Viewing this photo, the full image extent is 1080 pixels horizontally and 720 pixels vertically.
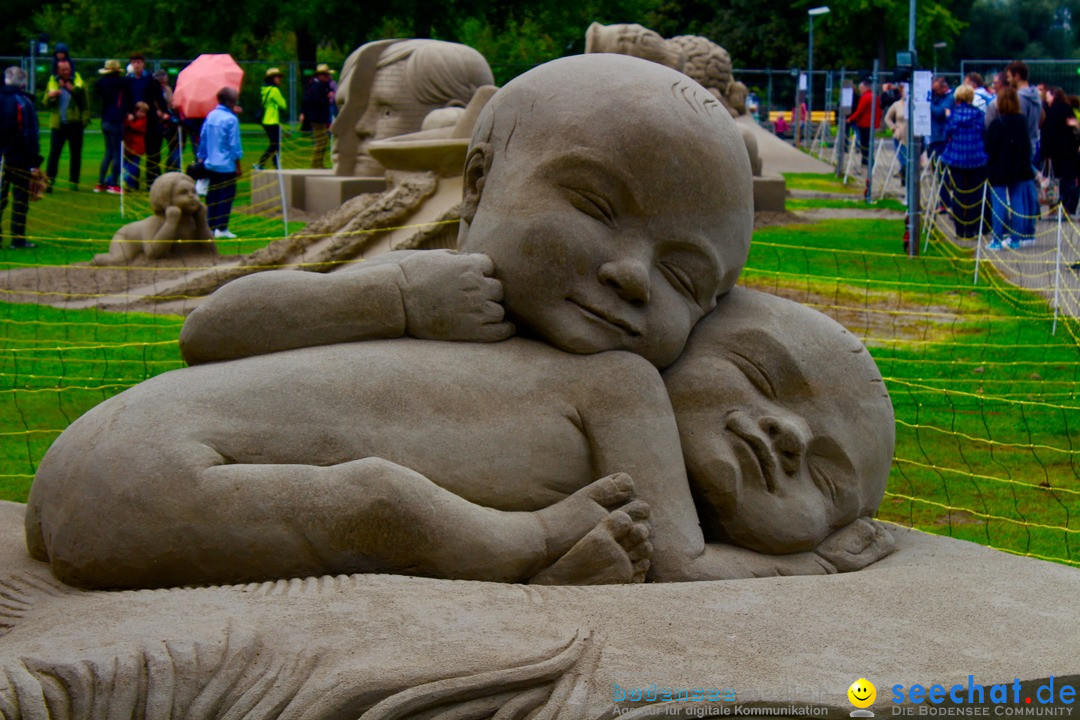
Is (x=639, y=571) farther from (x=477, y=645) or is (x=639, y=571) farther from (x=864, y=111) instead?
(x=864, y=111)

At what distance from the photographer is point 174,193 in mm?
12781

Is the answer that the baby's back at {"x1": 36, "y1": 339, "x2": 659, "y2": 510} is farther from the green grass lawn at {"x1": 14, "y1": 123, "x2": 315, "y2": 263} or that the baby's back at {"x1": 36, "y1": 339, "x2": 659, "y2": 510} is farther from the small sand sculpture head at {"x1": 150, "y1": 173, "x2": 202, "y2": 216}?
the small sand sculpture head at {"x1": 150, "y1": 173, "x2": 202, "y2": 216}

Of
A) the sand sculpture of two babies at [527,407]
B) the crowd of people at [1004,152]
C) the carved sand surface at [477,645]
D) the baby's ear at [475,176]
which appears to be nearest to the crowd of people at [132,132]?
the crowd of people at [1004,152]

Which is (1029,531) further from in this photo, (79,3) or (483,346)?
(79,3)

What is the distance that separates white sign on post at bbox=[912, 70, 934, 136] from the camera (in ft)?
46.2

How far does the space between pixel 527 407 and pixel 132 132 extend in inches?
624

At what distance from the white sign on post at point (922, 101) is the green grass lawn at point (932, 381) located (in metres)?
1.57

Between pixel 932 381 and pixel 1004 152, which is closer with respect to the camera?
pixel 932 381

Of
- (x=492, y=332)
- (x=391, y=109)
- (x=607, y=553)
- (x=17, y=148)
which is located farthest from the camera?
(x=391, y=109)

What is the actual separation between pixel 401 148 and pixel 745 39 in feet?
107

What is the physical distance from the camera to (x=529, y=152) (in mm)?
3773

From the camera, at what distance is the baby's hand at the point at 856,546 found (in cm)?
401

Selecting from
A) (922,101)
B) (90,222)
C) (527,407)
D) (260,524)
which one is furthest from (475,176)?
(90,222)

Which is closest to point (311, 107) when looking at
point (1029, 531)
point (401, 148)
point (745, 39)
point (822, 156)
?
point (401, 148)
